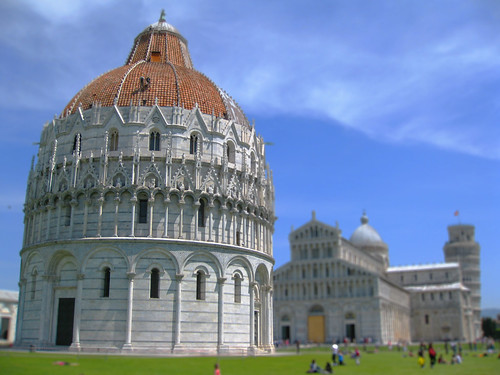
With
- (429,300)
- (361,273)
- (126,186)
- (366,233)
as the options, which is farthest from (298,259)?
(126,186)

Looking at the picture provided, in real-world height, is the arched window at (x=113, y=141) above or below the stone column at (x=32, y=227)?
above

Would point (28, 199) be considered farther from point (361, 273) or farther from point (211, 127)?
point (361, 273)

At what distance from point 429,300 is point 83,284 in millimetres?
104427

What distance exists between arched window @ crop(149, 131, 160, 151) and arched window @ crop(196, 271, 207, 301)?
988cm

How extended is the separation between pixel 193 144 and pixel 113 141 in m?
6.07

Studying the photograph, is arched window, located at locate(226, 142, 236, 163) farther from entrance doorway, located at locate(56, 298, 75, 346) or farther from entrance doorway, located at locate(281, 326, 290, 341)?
entrance doorway, located at locate(281, 326, 290, 341)

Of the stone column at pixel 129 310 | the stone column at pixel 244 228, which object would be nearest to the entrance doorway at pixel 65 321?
the stone column at pixel 129 310

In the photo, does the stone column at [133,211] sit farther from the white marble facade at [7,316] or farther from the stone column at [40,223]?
the white marble facade at [7,316]

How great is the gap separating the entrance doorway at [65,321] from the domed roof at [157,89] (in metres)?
15.4

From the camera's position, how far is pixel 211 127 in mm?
44406

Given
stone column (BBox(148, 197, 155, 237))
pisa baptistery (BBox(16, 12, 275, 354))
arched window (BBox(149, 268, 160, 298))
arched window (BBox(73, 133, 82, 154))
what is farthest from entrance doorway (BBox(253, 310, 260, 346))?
arched window (BBox(73, 133, 82, 154))

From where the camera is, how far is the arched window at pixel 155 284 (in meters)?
39.3

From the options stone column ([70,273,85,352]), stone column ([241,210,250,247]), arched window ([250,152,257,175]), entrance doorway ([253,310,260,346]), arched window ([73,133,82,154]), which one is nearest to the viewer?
stone column ([70,273,85,352])

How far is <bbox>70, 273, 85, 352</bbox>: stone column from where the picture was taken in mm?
38281
